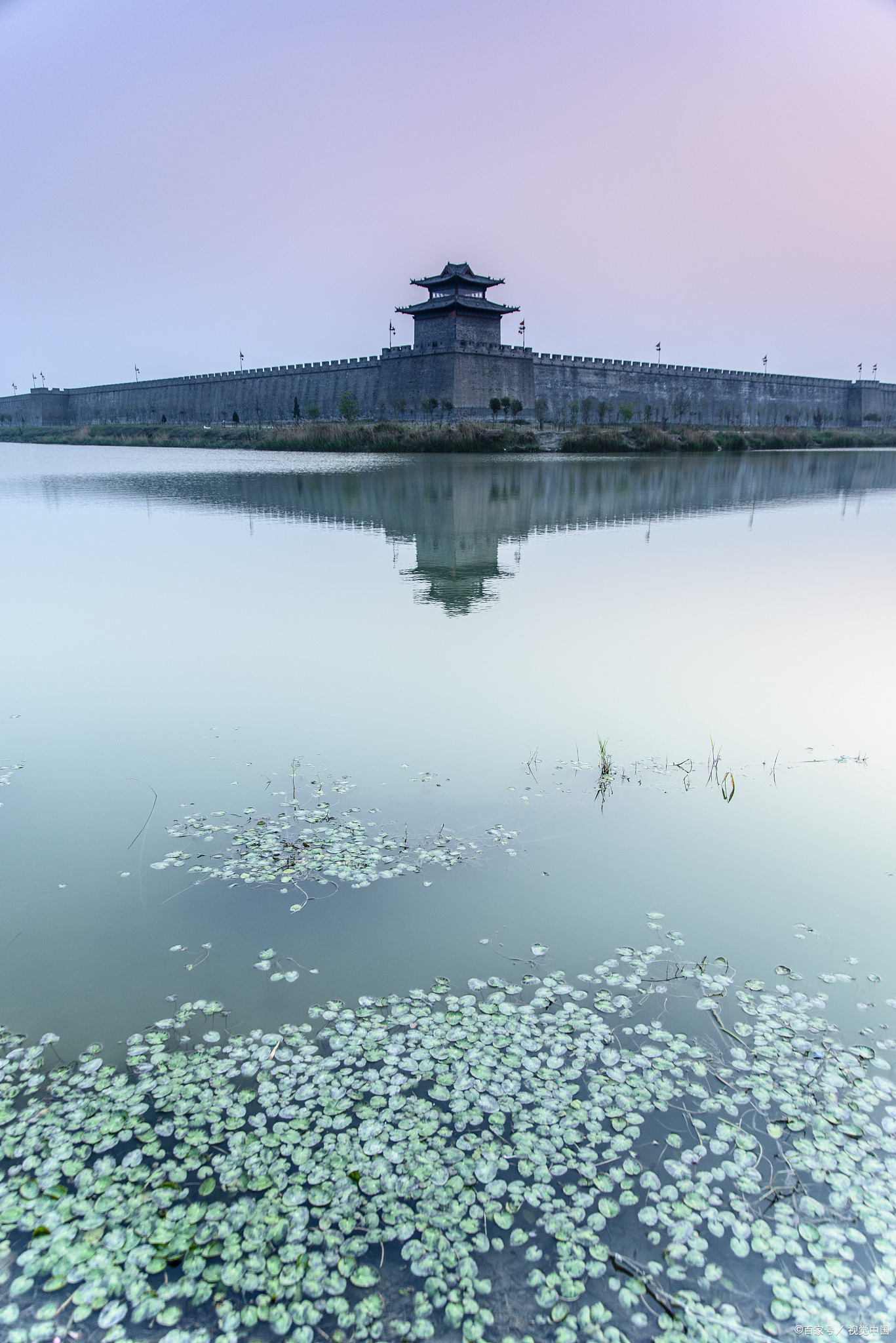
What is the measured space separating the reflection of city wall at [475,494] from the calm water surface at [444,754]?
55cm

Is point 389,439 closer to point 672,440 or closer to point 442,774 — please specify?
point 672,440

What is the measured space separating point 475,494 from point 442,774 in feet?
41.0

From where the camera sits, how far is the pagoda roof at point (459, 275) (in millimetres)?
37719

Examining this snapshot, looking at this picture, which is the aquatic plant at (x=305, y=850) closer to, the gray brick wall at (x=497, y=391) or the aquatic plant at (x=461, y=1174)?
the aquatic plant at (x=461, y=1174)

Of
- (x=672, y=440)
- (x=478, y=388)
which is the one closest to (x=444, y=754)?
(x=672, y=440)

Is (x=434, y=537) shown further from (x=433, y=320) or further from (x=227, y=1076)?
(x=433, y=320)

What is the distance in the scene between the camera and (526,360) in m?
39.8

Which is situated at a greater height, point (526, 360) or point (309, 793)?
point (526, 360)

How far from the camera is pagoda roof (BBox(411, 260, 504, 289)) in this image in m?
37.7

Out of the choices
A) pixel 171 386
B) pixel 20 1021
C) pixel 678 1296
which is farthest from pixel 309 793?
pixel 171 386

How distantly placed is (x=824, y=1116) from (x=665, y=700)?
2992 mm

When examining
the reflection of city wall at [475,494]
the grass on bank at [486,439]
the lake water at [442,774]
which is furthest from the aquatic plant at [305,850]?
the grass on bank at [486,439]

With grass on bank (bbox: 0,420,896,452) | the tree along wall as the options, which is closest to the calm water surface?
grass on bank (bbox: 0,420,896,452)

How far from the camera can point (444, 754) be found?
391 cm
